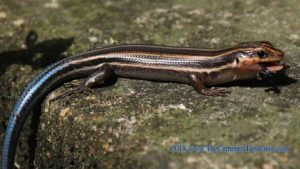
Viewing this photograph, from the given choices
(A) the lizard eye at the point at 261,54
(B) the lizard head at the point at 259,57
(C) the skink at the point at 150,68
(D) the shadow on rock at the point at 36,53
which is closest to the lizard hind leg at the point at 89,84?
(C) the skink at the point at 150,68

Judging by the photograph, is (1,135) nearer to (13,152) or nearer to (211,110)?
(13,152)

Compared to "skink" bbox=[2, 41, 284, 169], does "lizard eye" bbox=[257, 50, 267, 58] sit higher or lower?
higher

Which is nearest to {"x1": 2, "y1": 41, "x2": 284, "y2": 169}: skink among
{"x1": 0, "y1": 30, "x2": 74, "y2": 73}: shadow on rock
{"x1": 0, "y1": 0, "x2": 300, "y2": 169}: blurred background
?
{"x1": 0, "y1": 0, "x2": 300, "y2": 169}: blurred background

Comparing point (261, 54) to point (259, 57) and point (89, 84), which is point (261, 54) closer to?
point (259, 57)

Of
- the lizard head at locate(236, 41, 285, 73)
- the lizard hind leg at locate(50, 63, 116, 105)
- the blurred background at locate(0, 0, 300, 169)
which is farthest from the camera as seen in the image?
the lizard hind leg at locate(50, 63, 116, 105)

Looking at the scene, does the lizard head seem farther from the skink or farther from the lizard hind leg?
the lizard hind leg

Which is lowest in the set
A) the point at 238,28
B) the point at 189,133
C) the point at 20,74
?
the point at 189,133

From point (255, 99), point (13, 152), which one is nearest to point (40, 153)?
point (13, 152)
